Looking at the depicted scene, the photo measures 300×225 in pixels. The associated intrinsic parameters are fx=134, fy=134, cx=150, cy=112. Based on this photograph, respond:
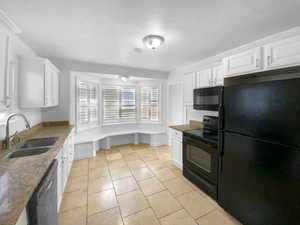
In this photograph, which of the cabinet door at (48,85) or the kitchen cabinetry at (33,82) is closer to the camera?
the kitchen cabinetry at (33,82)

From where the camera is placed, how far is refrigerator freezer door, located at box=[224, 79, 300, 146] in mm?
1127

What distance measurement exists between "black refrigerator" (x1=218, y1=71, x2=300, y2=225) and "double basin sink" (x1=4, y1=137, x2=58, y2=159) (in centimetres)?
229

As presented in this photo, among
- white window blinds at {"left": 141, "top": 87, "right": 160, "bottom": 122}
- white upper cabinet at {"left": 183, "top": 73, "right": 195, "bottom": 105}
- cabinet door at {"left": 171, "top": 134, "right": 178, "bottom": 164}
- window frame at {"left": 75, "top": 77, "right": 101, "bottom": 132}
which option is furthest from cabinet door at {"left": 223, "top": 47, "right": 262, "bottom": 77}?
window frame at {"left": 75, "top": 77, "right": 101, "bottom": 132}

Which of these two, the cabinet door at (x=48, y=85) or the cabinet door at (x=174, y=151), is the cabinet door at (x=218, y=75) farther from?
the cabinet door at (x=48, y=85)

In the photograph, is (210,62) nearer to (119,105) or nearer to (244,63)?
(244,63)

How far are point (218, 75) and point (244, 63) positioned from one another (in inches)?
20.0

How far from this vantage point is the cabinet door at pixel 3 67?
4.25 feet

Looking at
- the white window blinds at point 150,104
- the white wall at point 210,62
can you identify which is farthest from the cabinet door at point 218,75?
the white window blinds at point 150,104

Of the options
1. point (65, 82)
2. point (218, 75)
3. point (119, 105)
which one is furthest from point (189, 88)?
point (65, 82)

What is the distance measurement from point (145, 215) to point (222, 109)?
1679 millimetres

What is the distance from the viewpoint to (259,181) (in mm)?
1358

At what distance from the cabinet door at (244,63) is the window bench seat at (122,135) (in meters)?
2.73

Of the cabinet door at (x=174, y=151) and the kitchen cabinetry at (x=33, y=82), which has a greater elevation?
the kitchen cabinetry at (x=33, y=82)

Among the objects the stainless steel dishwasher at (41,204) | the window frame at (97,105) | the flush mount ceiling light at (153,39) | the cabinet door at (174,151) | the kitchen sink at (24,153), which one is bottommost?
the cabinet door at (174,151)
